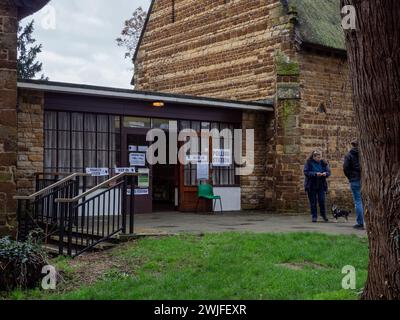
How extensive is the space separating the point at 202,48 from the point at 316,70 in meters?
4.22

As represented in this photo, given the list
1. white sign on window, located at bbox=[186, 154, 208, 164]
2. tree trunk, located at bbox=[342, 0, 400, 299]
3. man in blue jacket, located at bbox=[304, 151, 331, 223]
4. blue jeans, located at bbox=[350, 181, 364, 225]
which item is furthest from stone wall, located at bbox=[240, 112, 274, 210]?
tree trunk, located at bbox=[342, 0, 400, 299]

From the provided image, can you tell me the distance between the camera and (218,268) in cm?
743

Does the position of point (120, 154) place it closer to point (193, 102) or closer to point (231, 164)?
point (193, 102)

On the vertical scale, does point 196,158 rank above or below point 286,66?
below

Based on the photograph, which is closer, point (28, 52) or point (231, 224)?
point (231, 224)

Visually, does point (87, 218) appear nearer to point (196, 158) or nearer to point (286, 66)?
point (196, 158)

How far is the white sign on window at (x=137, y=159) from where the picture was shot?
14.9 metres

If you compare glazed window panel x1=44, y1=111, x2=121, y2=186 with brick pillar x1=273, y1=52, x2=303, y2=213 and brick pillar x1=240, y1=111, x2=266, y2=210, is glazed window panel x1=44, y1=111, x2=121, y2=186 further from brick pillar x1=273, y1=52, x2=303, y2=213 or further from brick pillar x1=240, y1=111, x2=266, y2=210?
brick pillar x1=273, y1=52, x2=303, y2=213

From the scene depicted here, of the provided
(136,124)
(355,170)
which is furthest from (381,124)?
(136,124)

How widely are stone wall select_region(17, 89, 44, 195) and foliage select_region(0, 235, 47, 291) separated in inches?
220

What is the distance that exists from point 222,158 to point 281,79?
110 inches

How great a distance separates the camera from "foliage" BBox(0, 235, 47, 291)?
712 cm

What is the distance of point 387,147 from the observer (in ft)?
16.8
